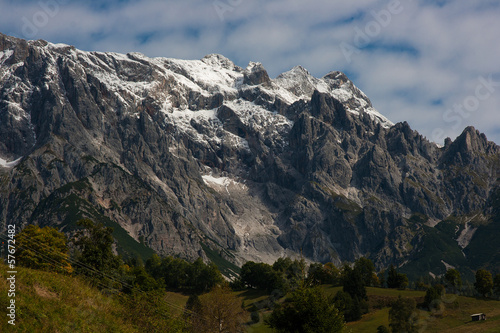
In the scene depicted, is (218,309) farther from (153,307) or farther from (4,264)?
(4,264)

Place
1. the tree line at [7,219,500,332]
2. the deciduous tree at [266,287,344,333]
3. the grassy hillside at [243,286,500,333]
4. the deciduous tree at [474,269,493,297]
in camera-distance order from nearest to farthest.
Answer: the deciduous tree at [266,287,344,333], the tree line at [7,219,500,332], the grassy hillside at [243,286,500,333], the deciduous tree at [474,269,493,297]

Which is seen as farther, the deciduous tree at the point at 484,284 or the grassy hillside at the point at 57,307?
the deciduous tree at the point at 484,284

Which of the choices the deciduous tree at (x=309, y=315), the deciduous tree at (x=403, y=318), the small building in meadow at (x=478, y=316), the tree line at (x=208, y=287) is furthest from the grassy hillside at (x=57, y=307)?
the small building in meadow at (x=478, y=316)

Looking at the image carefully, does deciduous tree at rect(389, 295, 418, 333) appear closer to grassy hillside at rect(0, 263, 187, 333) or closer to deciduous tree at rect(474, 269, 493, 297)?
deciduous tree at rect(474, 269, 493, 297)

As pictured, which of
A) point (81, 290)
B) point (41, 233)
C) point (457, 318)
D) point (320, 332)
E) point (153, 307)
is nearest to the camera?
point (81, 290)

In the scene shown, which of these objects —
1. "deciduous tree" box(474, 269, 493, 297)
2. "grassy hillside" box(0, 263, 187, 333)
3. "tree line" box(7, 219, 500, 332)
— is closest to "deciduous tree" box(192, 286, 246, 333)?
"tree line" box(7, 219, 500, 332)

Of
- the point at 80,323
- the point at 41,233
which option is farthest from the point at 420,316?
the point at 80,323

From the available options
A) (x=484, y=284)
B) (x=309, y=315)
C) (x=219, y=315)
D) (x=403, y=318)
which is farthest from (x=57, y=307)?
(x=484, y=284)

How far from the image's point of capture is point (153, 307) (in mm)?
45000

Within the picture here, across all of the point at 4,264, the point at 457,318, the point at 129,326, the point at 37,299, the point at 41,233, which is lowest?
the point at 457,318

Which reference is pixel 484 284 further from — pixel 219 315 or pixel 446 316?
pixel 219 315

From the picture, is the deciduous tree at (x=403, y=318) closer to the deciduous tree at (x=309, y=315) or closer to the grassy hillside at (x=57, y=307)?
the deciduous tree at (x=309, y=315)

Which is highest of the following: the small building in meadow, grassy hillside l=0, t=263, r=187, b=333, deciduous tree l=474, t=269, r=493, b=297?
grassy hillside l=0, t=263, r=187, b=333

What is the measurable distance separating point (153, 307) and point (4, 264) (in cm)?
1850
